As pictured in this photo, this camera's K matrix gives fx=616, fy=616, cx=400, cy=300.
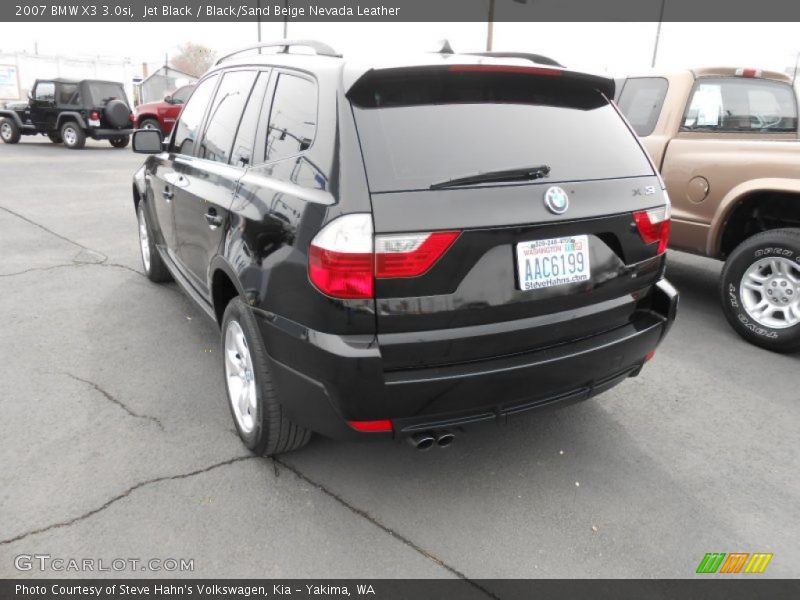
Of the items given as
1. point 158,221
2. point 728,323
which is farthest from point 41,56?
point 728,323

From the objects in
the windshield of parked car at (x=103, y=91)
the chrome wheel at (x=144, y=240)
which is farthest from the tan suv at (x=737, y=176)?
the windshield of parked car at (x=103, y=91)

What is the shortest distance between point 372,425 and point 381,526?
1.78 feet

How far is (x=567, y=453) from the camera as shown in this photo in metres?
3.12

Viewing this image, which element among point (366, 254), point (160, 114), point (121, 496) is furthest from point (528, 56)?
point (160, 114)

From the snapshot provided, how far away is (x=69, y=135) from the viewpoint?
1881 cm

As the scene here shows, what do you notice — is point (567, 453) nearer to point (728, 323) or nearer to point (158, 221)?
point (728, 323)

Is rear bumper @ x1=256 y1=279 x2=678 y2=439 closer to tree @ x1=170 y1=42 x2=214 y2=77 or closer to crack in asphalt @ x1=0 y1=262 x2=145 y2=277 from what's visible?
crack in asphalt @ x1=0 y1=262 x2=145 y2=277

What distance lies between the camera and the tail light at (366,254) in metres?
2.17

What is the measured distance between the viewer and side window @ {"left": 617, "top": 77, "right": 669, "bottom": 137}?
536 centimetres

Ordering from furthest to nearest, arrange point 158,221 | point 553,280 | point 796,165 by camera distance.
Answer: point 158,221 < point 796,165 < point 553,280

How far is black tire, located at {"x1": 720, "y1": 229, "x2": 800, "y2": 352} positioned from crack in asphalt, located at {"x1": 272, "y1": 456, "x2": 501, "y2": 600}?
3234 mm

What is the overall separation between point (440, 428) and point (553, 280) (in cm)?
73

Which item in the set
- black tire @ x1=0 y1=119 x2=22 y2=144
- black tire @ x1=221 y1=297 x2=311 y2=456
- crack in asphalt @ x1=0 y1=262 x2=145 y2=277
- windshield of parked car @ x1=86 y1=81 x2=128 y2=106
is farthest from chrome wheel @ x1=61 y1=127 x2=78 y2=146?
black tire @ x1=221 y1=297 x2=311 y2=456

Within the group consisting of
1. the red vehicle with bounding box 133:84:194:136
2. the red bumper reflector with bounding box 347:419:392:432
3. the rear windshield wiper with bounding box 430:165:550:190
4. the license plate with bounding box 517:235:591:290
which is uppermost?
the rear windshield wiper with bounding box 430:165:550:190
